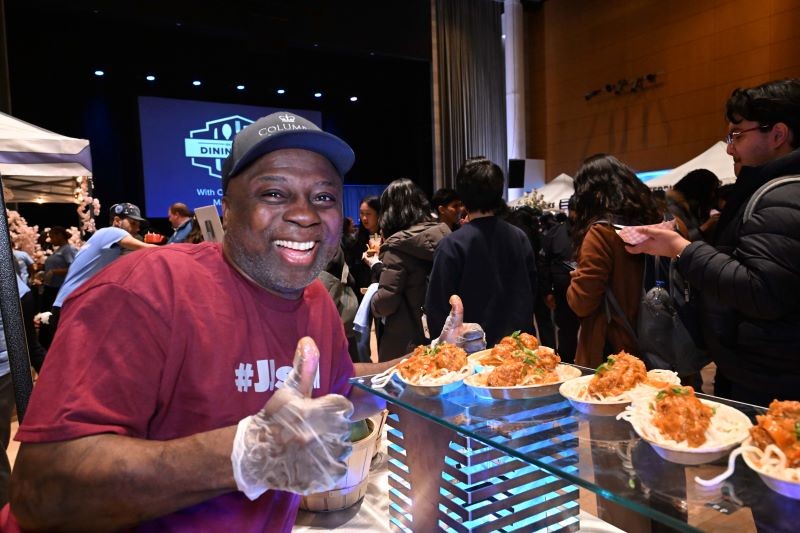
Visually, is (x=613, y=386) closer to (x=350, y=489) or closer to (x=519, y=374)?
(x=519, y=374)

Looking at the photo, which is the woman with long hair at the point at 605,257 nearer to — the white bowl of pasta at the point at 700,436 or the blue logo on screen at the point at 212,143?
the white bowl of pasta at the point at 700,436

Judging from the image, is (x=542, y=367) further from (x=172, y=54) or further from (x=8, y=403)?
(x=172, y=54)

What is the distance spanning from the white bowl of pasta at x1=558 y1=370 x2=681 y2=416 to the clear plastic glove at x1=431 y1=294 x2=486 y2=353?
0.57 m

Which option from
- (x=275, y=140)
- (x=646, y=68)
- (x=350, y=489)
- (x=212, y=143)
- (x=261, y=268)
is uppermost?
(x=646, y=68)

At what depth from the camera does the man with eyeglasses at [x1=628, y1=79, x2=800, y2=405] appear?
1.75 metres

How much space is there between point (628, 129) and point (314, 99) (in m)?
7.30

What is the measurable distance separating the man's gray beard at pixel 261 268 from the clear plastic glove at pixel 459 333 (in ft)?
2.35

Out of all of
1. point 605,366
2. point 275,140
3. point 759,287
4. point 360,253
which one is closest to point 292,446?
point 275,140

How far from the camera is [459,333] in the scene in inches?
82.6

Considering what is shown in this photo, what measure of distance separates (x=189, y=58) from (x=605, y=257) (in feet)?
33.4

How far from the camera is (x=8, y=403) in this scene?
10.4ft

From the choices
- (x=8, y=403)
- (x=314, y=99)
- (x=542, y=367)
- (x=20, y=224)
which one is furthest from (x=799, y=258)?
(x=314, y=99)

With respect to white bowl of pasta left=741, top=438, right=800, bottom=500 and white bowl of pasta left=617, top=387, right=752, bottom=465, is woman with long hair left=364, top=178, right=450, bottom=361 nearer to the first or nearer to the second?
white bowl of pasta left=617, top=387, right=752, bottom=465

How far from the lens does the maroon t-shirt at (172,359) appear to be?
39.2 inches
